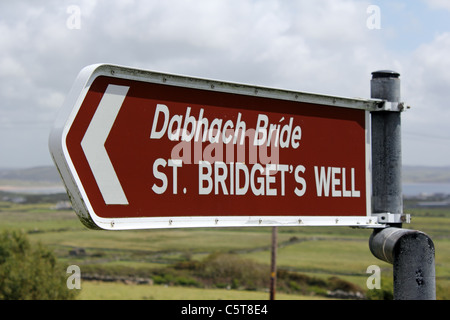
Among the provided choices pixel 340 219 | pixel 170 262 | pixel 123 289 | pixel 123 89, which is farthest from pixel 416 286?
pixel 170 262

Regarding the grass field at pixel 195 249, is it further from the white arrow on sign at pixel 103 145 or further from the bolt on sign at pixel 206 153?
the white arrow on sign at pixel 103 145

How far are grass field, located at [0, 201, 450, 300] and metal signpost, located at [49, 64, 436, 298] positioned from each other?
197 ft

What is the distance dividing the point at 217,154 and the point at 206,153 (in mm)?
72

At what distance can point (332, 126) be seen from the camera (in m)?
3.81

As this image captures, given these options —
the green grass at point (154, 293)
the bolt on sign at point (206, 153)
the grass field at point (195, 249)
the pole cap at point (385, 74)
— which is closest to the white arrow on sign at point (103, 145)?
the bolt on sign at point (206, 153)

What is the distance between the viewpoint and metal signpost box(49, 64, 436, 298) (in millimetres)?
2857

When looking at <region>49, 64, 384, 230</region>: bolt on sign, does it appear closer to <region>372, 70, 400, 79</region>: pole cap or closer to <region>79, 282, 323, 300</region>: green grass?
<region>372, 70, 400, 79</region>: pole cap

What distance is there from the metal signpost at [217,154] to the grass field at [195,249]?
60.2 m

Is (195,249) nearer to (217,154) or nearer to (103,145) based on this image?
(217,154)

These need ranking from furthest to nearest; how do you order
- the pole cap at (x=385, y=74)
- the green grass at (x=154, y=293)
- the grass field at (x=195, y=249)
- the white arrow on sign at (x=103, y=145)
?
1. the grass field at (x=195, y=249)
2. the green grass at (x=154, y=293)
3. the pole cap at (x=385, y=74)
4. the white arrow on sign at (x=103, y=145)

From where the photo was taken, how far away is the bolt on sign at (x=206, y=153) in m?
2.85

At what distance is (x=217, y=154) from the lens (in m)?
3.26
